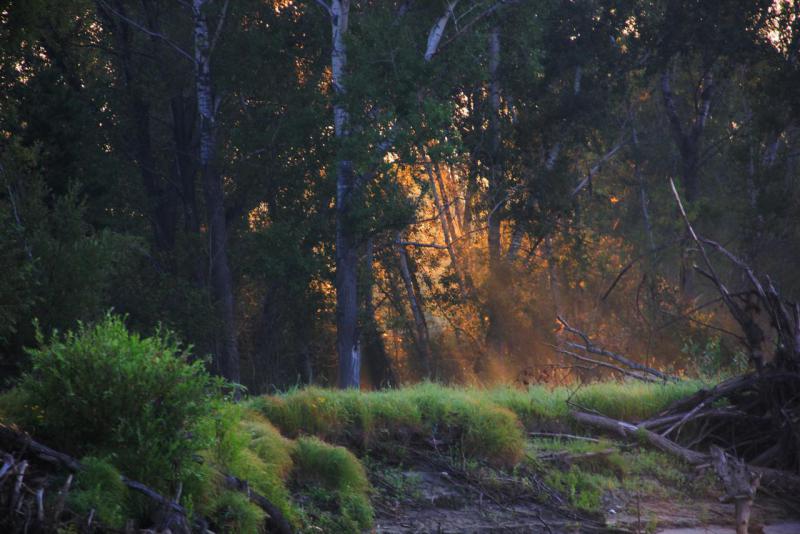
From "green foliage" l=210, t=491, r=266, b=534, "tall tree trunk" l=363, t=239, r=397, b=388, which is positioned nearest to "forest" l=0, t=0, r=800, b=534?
"green foliage" l=210, t=491, r=266, b=534

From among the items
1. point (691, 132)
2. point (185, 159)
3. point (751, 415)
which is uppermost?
point (691, 132)

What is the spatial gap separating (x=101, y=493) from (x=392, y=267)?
22875mm

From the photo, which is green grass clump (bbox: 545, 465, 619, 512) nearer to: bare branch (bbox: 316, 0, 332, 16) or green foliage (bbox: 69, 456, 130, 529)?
green foliage (bbox: 69, 456, 130, 529)

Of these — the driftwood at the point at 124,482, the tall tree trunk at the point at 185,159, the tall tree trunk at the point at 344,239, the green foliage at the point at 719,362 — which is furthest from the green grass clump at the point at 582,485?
the tall tree trunk at the point at 185,159

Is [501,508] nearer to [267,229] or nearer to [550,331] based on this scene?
[267,229]

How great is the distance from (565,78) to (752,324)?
19998 millimetres

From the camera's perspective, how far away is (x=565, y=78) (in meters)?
30.4

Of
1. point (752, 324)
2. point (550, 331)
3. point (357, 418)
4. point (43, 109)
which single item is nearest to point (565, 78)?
point (550, 331)

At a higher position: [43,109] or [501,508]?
[43,109]

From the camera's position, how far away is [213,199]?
25.8m

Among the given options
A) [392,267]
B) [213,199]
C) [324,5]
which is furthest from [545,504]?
[392,267]

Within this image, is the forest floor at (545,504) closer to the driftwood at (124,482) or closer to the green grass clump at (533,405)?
the green grass clump at (533,405)

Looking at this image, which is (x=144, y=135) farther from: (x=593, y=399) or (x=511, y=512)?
(x=511, y=512)

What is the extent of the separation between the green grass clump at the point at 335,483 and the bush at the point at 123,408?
1478mm
